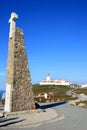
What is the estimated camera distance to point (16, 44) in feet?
66.1

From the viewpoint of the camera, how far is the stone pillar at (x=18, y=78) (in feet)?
62.2

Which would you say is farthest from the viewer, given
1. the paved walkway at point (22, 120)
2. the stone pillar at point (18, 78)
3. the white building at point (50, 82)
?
the white building at point (50, 82)

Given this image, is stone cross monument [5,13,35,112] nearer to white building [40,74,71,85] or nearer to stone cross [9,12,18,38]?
stone cross [9,12,18,38]

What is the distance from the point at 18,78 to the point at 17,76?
8.6 inches

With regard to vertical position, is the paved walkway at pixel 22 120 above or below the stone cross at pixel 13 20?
below

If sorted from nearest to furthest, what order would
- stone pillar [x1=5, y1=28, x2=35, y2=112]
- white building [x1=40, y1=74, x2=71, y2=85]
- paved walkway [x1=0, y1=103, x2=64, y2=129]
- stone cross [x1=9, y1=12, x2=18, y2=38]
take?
paved walkway [x1=0, y1=103, x2=64, y2=129], stone pillar [x1=5, y1=28, x2=35, y2=112], stone cross [x1=9, y1=12, x2=18, y2=38], white building [x1=40, y1=74, x2=71, y2=85]

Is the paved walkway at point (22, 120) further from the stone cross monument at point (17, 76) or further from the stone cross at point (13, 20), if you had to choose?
the stone cross at point (13, 20)

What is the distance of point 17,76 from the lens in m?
19.6

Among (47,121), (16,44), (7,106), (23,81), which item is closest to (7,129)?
(47,121)

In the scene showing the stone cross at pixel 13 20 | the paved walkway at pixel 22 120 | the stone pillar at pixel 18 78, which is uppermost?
the stone cross at pixel 13 20

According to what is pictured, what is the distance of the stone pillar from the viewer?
19.0 metres

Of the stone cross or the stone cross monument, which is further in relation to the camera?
the stone cross

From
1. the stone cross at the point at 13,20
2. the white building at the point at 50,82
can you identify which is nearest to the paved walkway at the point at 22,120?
the stone cross at the point at 13,20

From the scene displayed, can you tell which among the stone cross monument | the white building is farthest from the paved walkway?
the white building
